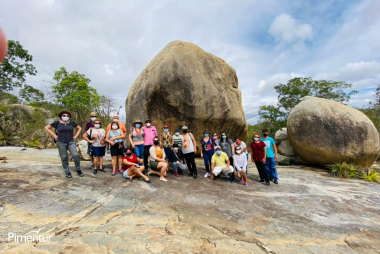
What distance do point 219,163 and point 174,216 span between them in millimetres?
2729

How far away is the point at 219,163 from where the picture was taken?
5859 mm

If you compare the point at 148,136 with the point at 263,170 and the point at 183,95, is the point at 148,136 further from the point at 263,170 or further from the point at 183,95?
the point at 263,170

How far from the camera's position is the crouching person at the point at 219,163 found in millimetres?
5801

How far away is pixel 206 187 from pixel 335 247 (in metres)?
2.81

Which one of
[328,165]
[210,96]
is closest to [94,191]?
[210,96]

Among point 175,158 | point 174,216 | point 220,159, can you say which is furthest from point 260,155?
point 174,216

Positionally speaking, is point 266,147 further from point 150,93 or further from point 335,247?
point 150,93

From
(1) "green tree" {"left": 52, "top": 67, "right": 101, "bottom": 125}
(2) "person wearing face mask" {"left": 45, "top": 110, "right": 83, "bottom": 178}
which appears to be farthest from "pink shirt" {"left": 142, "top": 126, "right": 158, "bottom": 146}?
(1) "green tree" {"left": 52, "top": 67, "right": 101, "bottom": 125}

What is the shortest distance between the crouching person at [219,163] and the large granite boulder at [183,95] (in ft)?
9.06

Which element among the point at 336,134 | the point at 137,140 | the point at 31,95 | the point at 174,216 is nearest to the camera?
the point at 174,216

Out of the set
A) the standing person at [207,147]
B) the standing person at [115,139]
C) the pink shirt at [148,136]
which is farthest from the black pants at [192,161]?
the standing person at [115,139]

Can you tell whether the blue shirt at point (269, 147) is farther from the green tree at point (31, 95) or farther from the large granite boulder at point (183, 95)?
the green tree at point (31, 95)

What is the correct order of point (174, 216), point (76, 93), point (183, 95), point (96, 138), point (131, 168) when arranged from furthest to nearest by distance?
point (76, 93), point (183, 95), point (96, 138), point (131, 168), point (174, 216)

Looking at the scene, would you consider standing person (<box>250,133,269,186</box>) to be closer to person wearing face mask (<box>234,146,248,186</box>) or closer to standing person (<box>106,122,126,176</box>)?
person wearing face mask (<box>234,146,248,186</box>)
